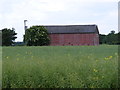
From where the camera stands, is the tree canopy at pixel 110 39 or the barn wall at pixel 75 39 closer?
the tree canopy at pixel 110 39

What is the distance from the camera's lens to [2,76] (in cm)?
400

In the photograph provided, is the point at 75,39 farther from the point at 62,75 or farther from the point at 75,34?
the point at 62,75

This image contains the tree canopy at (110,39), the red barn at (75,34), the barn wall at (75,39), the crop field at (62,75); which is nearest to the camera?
the crop field at (62,75)

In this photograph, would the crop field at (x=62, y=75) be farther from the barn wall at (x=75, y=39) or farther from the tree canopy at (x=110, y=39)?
the barn wall at (x=75, y=39)

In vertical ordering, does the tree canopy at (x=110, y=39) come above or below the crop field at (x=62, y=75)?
above

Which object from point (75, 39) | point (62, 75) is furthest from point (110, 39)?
point (62, 75)

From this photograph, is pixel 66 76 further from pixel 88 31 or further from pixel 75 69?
pixel 88 31

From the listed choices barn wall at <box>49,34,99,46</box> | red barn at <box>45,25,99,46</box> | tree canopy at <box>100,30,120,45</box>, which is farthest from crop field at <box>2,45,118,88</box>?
red barn at <box>45,25,99,46</box>

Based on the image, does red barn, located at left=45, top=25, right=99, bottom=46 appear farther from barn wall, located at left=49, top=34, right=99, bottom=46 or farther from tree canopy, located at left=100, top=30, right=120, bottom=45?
tree canopy, located at left=100, top=30, right=120, bottom=45

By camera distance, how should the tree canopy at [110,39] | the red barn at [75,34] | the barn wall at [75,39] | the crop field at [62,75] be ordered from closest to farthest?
the crop field at [62,75], the tree canopy at [110,39], the barn wall at [75,39], the red barn at [75,34]

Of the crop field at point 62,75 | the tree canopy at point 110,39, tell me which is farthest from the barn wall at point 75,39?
the crop field at point 62,75

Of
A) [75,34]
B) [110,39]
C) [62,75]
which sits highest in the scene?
[75,34]

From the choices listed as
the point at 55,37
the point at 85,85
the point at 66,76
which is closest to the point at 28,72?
the point at 66,76

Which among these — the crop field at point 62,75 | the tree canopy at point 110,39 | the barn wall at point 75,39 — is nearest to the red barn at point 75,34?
the barn wall at point 75,39
